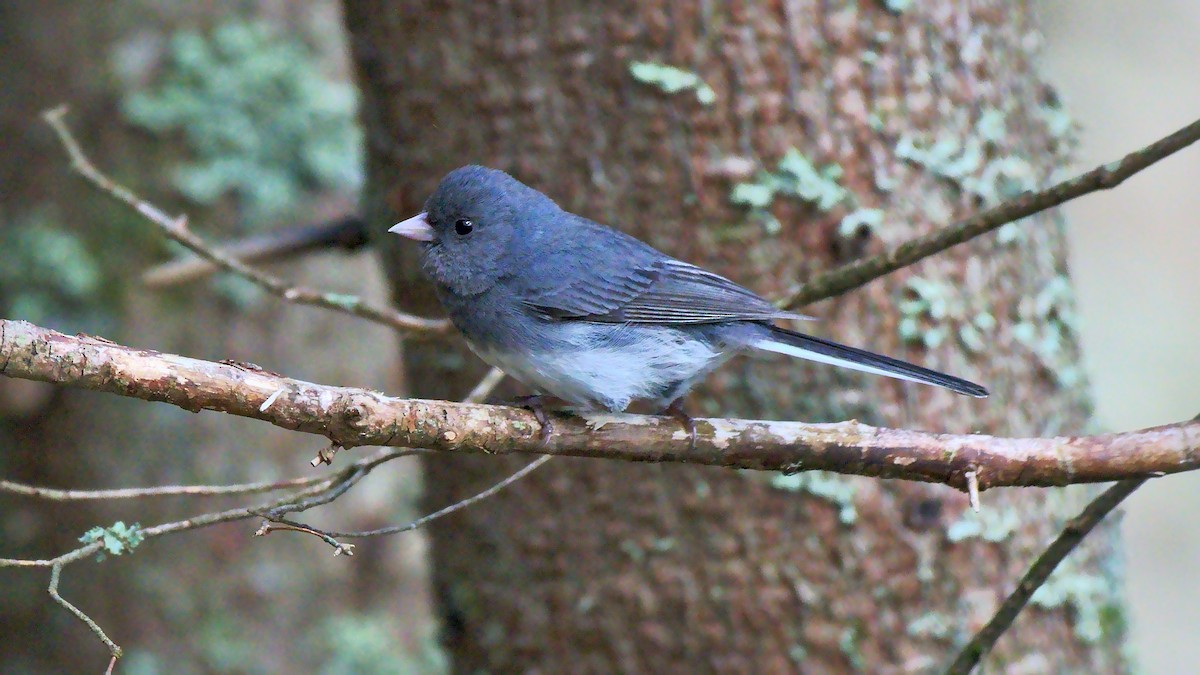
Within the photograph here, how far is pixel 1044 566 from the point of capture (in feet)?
7.79

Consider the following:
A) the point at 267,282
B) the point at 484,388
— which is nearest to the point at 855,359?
the point at 484,388

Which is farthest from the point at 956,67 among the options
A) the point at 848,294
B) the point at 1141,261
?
the point at 1141,261

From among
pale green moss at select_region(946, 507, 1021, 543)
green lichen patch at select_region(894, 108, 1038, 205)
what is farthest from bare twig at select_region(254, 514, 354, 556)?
green lichen patch at select_region(894, 108, 1038, 205)

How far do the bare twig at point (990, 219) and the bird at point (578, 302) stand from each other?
110 millimetres

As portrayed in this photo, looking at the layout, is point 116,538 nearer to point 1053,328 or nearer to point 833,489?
point 833,489

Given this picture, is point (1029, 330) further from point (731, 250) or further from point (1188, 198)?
point (1188, 198)

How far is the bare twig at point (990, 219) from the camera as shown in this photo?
7.27ft

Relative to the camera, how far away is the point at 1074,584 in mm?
3166

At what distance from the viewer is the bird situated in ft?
8.99

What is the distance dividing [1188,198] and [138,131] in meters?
7.13

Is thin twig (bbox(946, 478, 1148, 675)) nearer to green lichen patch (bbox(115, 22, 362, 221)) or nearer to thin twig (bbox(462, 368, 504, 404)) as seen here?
thin twig (bbox(462, 368, 504, 404))

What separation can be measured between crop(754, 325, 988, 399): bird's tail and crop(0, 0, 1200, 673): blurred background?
232cm

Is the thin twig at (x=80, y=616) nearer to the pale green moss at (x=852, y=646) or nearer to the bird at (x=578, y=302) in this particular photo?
the bird at (x=578, y=302)

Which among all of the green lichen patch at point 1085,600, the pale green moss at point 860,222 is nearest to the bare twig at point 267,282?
the pale green moss at point 860,222
